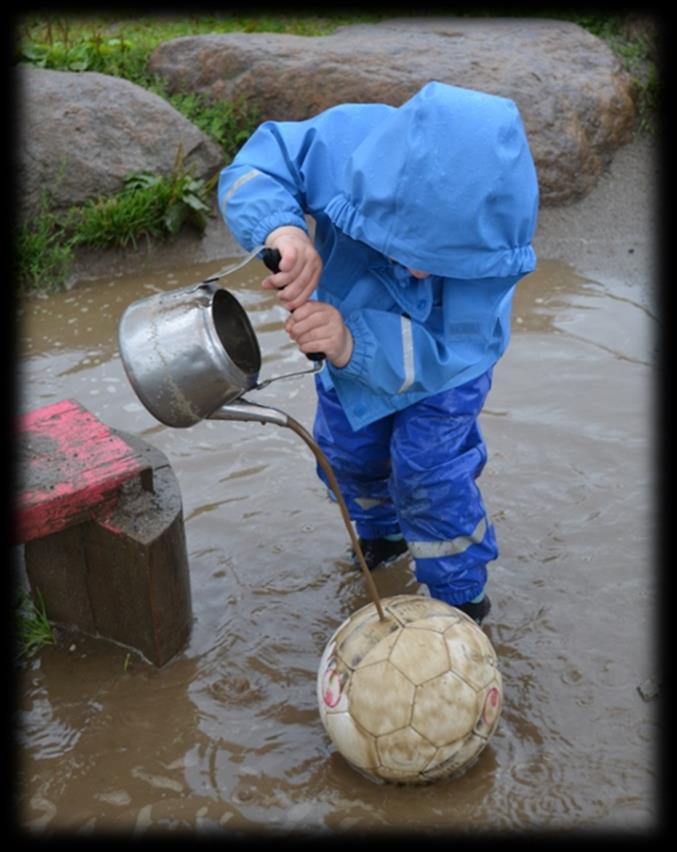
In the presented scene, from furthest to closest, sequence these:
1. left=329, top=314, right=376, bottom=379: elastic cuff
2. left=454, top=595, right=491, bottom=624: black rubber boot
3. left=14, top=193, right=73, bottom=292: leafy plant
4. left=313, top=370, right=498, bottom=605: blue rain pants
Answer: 1. left=14, top=193, right=73, bottom=292: leafy plant
2. left=454, top=595, right=491, bottom=624: black rubber boot
3. left=313, top=370, right=498, bottom=605: blue rain pants
4. left=329, top=314, right=376, bottom=379: elastic cuff

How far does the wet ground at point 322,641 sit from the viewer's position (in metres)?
2.58

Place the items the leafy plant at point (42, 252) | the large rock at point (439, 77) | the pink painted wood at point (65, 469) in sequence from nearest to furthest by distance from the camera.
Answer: the pink painted wood at point (65, 469) < the leafy plant at point (42, 252) < the large rock at point (439, 77)

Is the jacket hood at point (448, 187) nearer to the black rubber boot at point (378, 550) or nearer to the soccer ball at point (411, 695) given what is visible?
the soccer ball at point (411, 695)

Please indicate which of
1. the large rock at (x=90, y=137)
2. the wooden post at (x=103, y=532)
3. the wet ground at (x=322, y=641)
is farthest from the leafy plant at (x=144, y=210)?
the wooden post at (x=103, y=532)

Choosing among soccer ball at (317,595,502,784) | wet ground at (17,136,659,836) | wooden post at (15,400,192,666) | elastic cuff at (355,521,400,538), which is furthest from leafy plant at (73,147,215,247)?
soccer ball at (317,595,502,784)

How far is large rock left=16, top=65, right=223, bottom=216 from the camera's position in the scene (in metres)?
5.68

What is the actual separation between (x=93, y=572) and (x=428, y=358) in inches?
45.5

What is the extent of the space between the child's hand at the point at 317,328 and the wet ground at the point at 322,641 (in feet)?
3.37

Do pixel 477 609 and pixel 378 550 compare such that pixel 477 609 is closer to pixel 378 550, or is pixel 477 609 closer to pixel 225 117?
pixel 378 550

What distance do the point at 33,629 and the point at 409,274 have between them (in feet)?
5.03

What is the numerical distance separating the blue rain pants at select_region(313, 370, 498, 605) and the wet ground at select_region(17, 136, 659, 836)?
28 centimetres

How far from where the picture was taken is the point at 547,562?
3490 millimetres

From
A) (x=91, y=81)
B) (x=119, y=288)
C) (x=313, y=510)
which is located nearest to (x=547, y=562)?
(x=313, y=510)

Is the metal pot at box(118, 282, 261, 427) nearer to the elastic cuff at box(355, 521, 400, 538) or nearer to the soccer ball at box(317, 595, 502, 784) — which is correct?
the soccer ball at box(317, 595, 502, 784)
